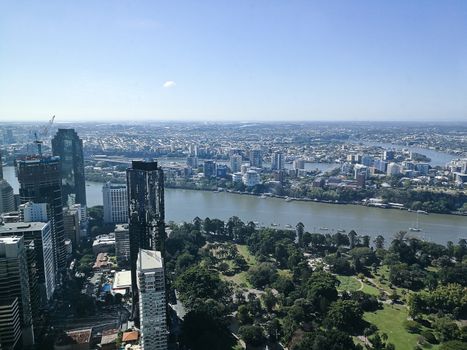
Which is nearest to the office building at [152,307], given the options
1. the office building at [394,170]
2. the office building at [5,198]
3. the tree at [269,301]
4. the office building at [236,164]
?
the tree at [269,301]

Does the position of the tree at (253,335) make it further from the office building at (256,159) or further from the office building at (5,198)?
the office building at (256,159)

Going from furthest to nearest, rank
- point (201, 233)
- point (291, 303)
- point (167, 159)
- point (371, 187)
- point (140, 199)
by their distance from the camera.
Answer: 1. point (167, 159)
2. point (371, 187)
3. point (201, 233)
4. point (291, 303)
5. point (140, 199)

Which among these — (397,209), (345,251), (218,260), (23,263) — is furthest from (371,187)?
(23,263)

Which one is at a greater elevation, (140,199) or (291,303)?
(140,199)

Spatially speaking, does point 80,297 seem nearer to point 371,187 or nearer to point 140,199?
point 140,199

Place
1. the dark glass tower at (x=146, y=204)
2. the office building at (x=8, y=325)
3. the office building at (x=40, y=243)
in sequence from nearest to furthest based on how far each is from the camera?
the office building at (x=8, y=325)
the dark glass tower at (x=146, y=204)
the office building at (x=40, y=243)

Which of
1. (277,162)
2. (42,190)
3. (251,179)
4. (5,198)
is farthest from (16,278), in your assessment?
(277,162)

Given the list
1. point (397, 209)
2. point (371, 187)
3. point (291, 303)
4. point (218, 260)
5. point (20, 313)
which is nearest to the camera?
point (20, 313)
